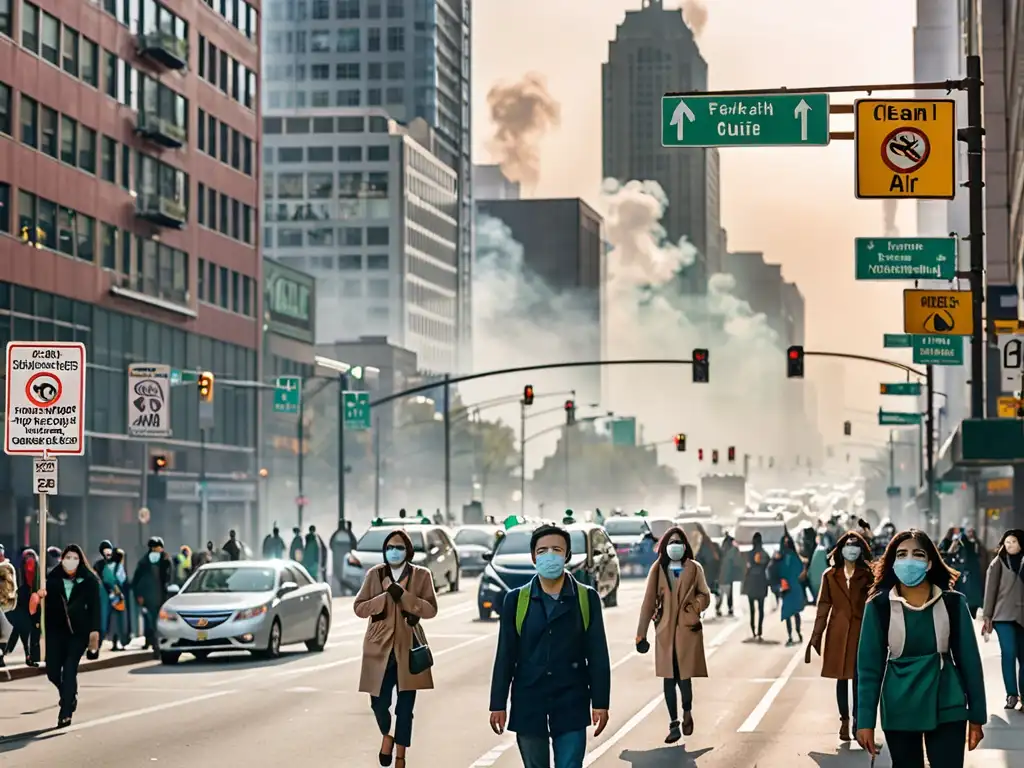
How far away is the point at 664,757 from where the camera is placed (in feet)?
53.2

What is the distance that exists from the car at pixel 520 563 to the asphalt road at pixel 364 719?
6.98m

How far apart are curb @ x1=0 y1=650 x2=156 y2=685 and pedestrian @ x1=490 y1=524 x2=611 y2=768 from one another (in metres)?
15.8

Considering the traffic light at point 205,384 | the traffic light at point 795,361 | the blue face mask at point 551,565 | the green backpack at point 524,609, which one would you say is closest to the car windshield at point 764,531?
the traffic light at point 795,361

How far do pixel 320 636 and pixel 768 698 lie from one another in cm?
1030

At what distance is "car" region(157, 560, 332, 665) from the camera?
28000mm

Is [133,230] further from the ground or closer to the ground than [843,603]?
further from the ground

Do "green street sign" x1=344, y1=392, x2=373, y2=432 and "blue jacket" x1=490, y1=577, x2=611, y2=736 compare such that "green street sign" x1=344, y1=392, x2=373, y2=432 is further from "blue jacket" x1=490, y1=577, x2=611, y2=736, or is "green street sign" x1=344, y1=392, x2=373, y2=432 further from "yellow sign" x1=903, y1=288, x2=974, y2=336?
"blue jacket" x1=490, y1=577, x2=611, y2=736

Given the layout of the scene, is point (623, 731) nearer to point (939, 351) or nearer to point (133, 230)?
point (939, 351)

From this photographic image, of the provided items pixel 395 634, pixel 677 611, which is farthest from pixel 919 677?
pixel 677 611

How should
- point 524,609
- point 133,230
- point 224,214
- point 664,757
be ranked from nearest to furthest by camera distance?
point 524,609 → point 664,757 → point 133,230 → point 224,214

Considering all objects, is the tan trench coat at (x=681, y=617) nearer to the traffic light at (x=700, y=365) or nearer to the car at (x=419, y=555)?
the car at (x=419, y=555)

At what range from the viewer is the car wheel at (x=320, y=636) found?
30688 millimetres

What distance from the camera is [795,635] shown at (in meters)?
35.0

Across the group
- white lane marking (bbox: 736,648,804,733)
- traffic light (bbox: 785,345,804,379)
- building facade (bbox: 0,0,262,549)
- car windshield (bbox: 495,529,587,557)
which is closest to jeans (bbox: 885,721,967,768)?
white lane marking (bbox: 736,648,804,733)
